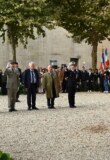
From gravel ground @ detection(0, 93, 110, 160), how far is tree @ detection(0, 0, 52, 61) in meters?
16.1

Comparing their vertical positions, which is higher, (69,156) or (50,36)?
(50,36)

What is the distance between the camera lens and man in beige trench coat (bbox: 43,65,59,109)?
907 inches

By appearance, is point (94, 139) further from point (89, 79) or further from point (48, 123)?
point (89, 79)

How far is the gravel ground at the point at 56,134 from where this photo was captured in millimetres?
11633

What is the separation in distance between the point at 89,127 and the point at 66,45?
36166 mm

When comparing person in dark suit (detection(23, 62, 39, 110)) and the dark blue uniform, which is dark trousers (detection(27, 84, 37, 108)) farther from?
the dark blue uniform

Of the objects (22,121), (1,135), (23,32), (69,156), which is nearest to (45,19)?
(23,32)

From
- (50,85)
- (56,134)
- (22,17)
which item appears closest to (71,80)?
(50,85)

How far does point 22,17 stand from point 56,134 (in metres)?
23.1

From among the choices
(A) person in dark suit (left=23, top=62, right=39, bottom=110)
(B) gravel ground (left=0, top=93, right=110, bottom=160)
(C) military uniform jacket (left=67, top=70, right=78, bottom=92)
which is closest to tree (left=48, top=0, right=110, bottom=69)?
(C) military uniform jacket (left=67, top=70, right=78, bottom=92)

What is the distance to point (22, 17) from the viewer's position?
37.0 m

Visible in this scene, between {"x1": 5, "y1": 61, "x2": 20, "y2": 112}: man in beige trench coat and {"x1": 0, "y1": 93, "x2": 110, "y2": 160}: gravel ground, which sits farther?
{"x1": 5, "y1": 61, "x2": 20, "y2": 112}: man in beige trench coat

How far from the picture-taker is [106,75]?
37.7m

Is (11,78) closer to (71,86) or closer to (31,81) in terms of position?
(31,81)
